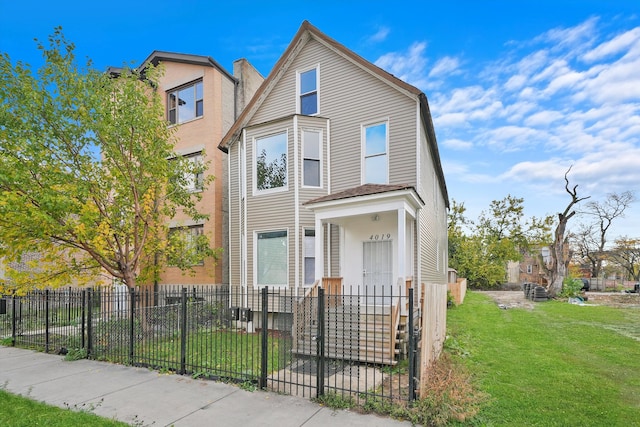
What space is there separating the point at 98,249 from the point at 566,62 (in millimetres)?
18306

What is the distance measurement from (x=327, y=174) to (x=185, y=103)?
8195mm

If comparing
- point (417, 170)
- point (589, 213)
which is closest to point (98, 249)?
point (417, 170)

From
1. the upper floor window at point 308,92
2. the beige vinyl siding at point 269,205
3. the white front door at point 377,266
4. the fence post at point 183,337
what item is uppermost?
the upper floor window at point 308,92

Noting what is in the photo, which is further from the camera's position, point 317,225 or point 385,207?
point 317,225

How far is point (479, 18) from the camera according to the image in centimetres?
1323

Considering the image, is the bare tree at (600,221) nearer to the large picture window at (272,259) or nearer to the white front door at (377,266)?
the white front door at (377,266)

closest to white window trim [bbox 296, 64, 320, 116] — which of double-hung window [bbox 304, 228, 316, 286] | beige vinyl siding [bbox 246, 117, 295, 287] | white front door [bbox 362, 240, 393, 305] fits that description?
beige vinyl siding [bbox 246, 117, 295, 287]

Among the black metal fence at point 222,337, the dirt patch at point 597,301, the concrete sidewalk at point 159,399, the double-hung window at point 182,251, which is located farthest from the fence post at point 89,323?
the dirt patch at point 597,301

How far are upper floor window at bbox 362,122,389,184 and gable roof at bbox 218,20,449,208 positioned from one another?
1.30m

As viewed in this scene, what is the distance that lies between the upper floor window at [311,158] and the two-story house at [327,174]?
34 millimetres

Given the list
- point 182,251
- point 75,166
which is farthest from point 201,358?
point 75,166

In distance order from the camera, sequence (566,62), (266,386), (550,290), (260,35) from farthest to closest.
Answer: (550,290)
(260,35)
(566,62)
(266,386)

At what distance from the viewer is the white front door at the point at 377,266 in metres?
10.6

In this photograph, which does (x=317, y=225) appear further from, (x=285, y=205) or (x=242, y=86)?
(x=242, y=86)
